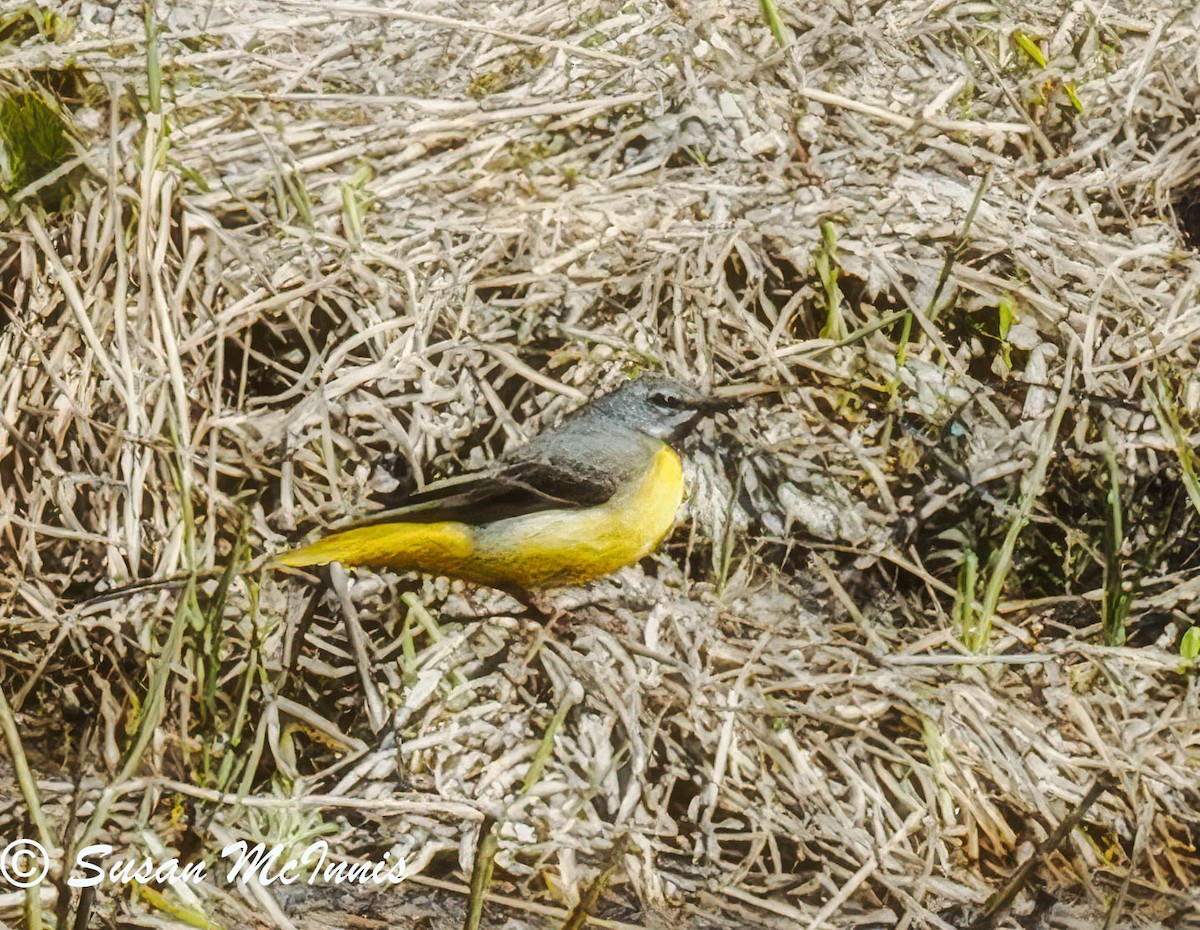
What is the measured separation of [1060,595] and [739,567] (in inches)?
30.8

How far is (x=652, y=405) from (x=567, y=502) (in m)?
0.32

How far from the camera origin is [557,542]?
294cm

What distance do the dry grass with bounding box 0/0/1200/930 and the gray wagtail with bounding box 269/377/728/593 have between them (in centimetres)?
10

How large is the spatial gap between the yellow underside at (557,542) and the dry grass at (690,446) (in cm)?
10

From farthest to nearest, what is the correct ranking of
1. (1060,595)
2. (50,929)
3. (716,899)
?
(1060,595) → (716,899) → (50,929)

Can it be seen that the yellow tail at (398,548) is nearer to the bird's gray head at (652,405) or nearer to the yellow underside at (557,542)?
the yellow underside at (557,542)

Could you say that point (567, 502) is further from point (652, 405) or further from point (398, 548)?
point (398, 548)

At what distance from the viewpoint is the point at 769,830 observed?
8.66 feet

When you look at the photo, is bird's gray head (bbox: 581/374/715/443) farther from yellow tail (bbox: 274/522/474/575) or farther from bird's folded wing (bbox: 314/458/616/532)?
yellow tail (bbox: 274/522/474/575)

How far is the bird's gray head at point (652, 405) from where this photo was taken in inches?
119

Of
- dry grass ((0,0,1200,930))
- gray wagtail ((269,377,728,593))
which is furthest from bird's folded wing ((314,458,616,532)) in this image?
dry grass ((0,0,1200,930))

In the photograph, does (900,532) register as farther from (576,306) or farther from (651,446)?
(576,306)

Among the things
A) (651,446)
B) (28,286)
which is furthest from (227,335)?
(651,446)

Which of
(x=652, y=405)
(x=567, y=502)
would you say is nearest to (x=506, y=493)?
(x=567, y=502)
